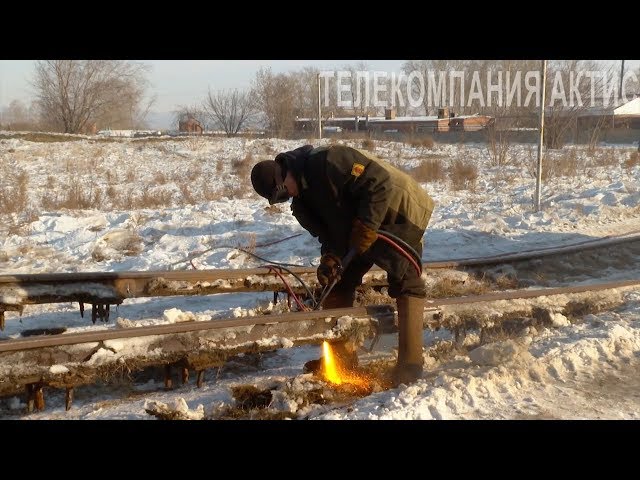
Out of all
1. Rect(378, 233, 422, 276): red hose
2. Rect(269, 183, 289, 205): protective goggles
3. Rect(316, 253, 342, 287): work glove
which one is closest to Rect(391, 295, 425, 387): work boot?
Rect(378, 233, 422, 276): red hose

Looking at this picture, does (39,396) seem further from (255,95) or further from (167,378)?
(255,95)

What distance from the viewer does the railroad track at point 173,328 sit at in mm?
4027

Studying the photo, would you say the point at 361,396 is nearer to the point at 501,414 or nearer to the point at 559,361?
the point at 501,414

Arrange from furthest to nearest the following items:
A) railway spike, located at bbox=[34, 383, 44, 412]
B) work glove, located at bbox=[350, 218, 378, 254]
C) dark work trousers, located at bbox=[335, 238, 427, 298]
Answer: dark work trousers, located at bbox=[335, 238, 427, 298] < work glove, located at bbox=[350, 218, 378, 254] < railway spike, located at bbox=[34, 383, 44, 412]

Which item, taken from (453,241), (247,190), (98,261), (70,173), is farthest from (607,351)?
(70,173)

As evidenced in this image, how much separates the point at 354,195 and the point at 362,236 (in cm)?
31

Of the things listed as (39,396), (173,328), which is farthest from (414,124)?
(39,396)

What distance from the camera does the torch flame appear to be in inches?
184

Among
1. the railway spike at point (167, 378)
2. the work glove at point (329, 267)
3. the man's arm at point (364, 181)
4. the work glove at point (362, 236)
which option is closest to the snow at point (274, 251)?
the railway spike at point (167, 378)

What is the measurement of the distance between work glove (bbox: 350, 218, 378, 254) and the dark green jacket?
0.11 feet

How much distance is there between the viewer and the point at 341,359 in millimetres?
4859

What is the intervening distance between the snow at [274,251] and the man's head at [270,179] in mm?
1108

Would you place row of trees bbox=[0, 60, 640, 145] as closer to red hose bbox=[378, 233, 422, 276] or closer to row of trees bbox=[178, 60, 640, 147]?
row of trees bbox=[178, 60, 640, 147]

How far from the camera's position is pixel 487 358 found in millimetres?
4633
